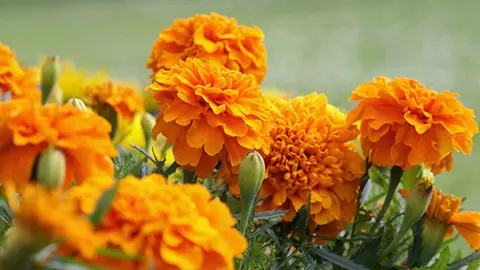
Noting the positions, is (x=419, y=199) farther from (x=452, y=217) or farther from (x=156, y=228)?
(x=156, y=228)

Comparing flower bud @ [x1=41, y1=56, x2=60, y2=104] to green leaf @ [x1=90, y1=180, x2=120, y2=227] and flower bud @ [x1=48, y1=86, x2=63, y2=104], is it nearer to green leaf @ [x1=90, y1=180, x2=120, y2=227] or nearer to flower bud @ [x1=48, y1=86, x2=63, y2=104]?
flower bud @ [x1=48, y1=86, x2=63, y2=104]

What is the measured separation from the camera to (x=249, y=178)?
416 mm

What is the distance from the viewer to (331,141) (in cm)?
55

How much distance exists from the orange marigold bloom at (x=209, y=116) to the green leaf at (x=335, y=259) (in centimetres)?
10

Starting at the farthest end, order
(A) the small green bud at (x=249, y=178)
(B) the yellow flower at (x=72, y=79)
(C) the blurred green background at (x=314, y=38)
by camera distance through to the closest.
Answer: (C) the blurred green background at (x=314, y=38) → (B) the yellow flower at (x=72, y=79) → (A) the small green bud at (x=249, y=178)

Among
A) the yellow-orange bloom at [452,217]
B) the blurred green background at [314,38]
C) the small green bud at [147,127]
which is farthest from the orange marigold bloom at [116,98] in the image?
the blurred green background at [314,38]

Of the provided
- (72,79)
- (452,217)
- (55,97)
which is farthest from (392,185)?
(72,79)

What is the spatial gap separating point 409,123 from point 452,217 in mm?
84

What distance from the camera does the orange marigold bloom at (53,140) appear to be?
1.04 feet

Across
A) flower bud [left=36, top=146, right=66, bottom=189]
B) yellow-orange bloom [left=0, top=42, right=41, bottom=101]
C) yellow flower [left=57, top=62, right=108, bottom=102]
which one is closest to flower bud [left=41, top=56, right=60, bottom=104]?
yellow-orange bloom [left=0, top=42, right=41, bottom=101]

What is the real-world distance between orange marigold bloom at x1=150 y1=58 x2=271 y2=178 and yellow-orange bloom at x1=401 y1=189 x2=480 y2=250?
0.16m

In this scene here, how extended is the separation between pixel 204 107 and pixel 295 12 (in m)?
3.48

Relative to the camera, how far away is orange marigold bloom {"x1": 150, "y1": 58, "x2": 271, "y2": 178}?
459mm

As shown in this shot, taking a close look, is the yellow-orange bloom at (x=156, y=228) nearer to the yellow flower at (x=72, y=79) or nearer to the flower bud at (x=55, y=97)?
the flower bud at (x=55, y=97)
